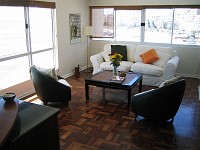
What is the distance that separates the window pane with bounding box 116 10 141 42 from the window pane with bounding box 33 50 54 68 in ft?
7.65

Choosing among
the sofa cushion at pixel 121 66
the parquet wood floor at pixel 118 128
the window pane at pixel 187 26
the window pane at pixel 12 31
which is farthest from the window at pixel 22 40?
the window pane at pixel 187 26

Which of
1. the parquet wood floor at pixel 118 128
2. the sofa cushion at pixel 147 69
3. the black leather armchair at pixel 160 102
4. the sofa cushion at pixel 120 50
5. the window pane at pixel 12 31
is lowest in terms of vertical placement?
the parquet wood floor at pixel 118 128

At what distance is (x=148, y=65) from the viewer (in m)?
5.55

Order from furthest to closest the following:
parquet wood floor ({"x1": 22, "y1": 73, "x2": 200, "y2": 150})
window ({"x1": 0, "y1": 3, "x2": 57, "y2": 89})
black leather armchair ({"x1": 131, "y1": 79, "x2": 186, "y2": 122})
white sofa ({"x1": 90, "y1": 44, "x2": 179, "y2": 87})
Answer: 1. white sofa ({"x1": 90, "y1": 44, "x2": 179, "y2": 87})
2. window ({"x1": 0, "y1": 3, "x2": 57, "y2": 89})
3. black leather armchair ({"x1": 131, "y1": 79, "x2": 186, "y2": 122})
4. parquet wood floor ({"x1": 22, "y1": 73, "x2": 200, "y2": 150})

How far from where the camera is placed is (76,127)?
11.6 ft

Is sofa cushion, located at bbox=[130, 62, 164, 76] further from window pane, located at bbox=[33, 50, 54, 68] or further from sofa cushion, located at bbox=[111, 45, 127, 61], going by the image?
window pane, located at bbox=[33, 50, 54, 68]

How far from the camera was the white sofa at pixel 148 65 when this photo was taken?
527cm

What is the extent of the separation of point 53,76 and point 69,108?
0.72 meters

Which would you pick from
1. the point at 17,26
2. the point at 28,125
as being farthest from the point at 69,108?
the point at 28,125

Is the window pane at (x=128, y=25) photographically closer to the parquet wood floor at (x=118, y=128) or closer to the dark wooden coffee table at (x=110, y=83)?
the dark wooden coffee table at (x=110, y=83)

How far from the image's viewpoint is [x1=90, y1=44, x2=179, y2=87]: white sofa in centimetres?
527

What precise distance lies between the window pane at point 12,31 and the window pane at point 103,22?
115 inches

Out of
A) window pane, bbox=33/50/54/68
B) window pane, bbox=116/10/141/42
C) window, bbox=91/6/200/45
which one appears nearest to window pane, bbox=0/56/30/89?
window pane, bbox=33/50/54/68

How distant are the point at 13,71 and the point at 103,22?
11.4 feet
